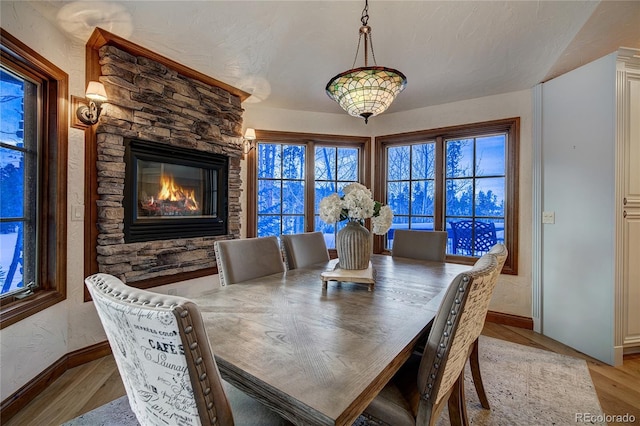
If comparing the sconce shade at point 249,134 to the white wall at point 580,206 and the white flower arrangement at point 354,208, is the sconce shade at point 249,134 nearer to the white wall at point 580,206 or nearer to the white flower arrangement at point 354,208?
the white flower arrangement at point 354,208

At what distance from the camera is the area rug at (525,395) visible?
5.15 ft

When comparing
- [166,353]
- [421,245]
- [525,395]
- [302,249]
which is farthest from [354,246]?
[525,395]

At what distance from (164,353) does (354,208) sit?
3.92 ft

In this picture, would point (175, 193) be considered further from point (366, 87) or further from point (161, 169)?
point (366, 87)

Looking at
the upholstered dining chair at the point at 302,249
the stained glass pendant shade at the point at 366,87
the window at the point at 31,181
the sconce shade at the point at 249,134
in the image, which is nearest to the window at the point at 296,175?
the sconce shade at the point at 249,134

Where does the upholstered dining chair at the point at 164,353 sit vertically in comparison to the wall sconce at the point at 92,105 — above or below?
below

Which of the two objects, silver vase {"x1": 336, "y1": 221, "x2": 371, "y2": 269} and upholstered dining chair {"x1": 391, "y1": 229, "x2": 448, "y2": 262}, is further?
upholstered dining chair {"x1": 391, "y1": 229, "x2": 448, "y2": 262}

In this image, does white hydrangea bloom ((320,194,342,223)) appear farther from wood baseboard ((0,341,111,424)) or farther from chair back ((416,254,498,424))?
wood baseboard ((0,341,111,424))

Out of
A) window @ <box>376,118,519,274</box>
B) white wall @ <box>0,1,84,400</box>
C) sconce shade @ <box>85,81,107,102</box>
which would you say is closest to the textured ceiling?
white wall @ <box>0,1,84,400</box>

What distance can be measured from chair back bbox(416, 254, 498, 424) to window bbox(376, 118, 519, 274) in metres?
2.46

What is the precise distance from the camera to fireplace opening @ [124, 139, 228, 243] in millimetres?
2336

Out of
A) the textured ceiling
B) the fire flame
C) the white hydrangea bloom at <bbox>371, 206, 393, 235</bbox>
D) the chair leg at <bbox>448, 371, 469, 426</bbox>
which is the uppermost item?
the textured ceiling

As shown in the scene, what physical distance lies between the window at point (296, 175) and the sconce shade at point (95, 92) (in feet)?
5.11

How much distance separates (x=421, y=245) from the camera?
8.04 feet
